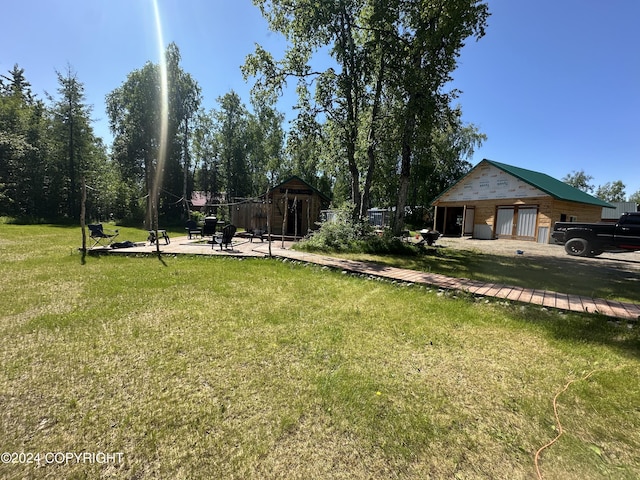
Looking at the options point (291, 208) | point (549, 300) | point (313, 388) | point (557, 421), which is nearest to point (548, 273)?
point (549, 300)

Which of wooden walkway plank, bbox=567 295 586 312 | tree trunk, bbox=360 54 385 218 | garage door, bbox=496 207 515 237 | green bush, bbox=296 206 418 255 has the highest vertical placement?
tree trunk, bbox=360 54 385 218

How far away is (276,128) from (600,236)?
28.4 meters

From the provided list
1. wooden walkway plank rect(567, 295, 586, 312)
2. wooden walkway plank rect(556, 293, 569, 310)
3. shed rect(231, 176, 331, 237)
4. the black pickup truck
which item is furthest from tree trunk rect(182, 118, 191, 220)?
wooden walkway plank rect(567, 295, 586, 312)

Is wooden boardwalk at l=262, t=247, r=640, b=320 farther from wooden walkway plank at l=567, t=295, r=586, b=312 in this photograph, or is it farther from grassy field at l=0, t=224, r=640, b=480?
grassy field at l=0, t=224, r=640, b=480

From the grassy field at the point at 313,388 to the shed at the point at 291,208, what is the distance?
11.0m

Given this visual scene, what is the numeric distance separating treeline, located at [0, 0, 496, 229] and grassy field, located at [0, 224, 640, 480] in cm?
710

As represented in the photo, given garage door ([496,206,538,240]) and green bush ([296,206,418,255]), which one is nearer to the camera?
green bush ([296,206,418,255])

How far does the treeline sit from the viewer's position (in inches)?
408

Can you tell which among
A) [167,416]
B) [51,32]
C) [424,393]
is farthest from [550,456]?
[51,32]

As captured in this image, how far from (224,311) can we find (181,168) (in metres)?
27.9

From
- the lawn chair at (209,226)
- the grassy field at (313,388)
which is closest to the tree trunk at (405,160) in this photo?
the grassy field at (313,388)

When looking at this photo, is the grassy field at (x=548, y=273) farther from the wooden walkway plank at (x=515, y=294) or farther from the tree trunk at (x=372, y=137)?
the tree trunk at (x=372, y=137)

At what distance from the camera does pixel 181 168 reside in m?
28.1

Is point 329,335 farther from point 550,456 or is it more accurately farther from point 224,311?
point 550,456
